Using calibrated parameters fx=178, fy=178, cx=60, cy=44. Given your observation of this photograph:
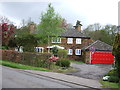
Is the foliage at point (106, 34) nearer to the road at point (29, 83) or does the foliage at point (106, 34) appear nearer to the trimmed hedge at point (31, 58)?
the trimmed hedge at point (31, 58)

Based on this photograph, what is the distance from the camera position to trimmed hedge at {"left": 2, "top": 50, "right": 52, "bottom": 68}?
21.2 metres

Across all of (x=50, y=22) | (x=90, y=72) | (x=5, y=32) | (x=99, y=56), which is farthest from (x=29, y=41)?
(x=99, y=56)

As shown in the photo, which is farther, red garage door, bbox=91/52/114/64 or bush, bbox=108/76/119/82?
red garage door, bbox=91/52/114/64

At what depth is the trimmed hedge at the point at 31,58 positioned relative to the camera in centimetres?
2122

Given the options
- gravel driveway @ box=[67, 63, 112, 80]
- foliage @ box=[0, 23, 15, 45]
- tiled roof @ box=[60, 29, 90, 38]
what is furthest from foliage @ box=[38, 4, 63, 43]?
tiled roof @ box=[60, 29, 90, 38]

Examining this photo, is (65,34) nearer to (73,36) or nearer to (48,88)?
(73,36)

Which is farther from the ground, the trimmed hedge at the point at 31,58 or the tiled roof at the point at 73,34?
the tiled roof at the point at 73,34

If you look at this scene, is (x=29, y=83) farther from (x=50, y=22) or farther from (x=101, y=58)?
(x=101, y=58)

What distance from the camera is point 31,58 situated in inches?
886

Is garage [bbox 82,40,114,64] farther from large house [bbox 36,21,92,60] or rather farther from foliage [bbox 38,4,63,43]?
foliage [bbox 38,4,63,43]

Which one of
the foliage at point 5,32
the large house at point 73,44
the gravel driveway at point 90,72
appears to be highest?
the foliage at point 5,32

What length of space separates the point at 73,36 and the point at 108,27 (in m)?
19.2

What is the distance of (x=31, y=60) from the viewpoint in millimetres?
22547

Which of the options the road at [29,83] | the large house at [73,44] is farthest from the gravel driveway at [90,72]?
the large house at [73,44]
